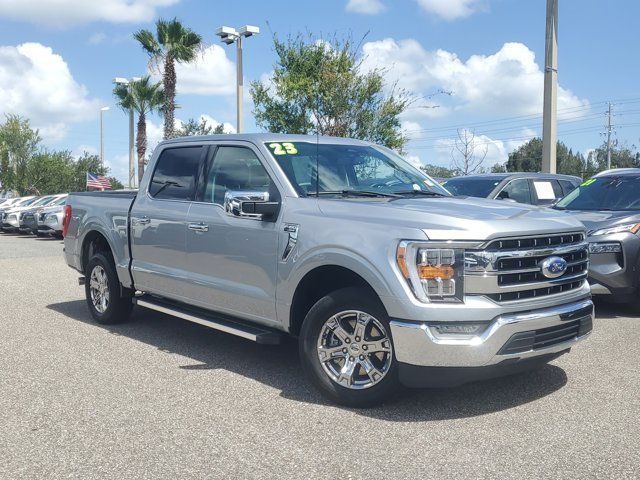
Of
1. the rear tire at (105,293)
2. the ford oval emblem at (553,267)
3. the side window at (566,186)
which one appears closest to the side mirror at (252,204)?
the ford oval emblem at (553,267)

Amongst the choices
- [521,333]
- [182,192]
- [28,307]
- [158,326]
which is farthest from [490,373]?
[28,307]

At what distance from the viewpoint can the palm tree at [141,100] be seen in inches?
1497

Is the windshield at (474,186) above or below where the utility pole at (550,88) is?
below

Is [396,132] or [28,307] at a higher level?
[396,132]

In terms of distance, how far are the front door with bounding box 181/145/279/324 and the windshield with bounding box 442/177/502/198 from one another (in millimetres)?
5951

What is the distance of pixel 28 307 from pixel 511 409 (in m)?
6.73

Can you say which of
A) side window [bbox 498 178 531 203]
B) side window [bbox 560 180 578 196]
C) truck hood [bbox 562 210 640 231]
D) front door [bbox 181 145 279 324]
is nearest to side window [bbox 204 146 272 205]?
front door [bbox 181 145 279 324]

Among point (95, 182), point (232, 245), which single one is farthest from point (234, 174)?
point (95, 182)

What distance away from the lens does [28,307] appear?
9172 millimetres

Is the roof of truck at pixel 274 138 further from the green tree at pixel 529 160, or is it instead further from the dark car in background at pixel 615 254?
the green tree at pixel 529 160

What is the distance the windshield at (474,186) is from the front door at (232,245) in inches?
234

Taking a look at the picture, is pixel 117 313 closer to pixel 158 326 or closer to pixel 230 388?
pixel 158 326

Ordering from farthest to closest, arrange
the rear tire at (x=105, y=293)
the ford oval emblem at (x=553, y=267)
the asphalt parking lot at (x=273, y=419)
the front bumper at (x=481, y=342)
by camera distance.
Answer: the rear tire at (x=105, y=293), the ford oval emblem at (x=553, y=267), the front bumper at (x=481, y=342), the asphalt parking lot at (x=273, y=419)

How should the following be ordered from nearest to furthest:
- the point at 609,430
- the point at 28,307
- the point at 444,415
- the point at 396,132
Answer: the point at 609,430 → the point at 444,415 → the point at 28,307 → the point at 396,132
